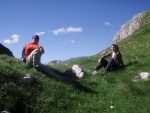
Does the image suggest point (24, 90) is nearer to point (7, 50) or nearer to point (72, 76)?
point (72, 76)

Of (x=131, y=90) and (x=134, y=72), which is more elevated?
(x=134, y=72)

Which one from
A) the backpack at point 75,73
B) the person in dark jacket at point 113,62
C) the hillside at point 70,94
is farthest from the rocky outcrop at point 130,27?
the hillside at point 70,94

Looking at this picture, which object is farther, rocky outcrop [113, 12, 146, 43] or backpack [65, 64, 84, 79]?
rocky outcrop [113, 12, 146, 43]

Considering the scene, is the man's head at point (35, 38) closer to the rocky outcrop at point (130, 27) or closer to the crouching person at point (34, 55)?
the crouching person at point (34, 55)

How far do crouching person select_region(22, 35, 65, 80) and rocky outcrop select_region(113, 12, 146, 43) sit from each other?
33.1 metres

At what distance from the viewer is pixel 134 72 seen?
70.7 feet

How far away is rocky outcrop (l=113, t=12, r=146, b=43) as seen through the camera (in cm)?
5142

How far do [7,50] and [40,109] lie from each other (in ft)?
41.2

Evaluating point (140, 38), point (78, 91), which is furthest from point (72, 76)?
point (140, 38)

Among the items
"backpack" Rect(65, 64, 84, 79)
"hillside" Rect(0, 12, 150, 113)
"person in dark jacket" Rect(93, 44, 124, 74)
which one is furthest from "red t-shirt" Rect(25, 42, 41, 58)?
"person in dark jacket" Rect(93, 44, 124, 74)

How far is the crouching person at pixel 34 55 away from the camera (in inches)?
736

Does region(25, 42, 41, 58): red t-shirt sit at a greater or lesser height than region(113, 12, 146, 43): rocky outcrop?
lesser

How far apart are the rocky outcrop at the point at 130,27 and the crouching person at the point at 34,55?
33128mm

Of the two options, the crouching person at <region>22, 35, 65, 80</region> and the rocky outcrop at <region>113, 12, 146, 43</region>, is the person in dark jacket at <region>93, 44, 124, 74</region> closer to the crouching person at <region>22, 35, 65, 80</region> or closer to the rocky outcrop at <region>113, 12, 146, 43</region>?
the crouching person at <region>22, 35, 65, 80</region>
